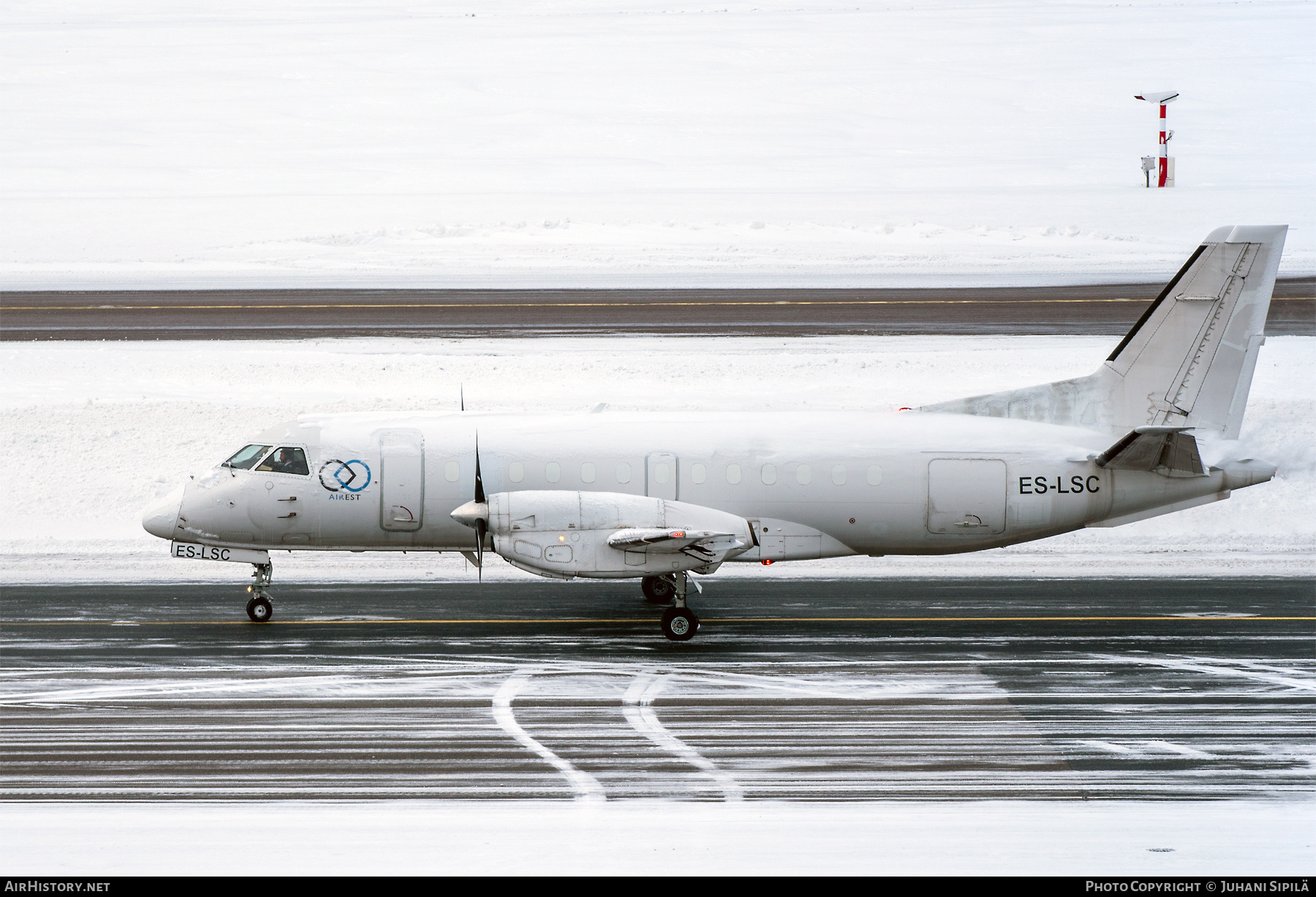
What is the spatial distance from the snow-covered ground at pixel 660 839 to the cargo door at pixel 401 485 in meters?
7.62

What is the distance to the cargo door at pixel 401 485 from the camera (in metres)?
21.5

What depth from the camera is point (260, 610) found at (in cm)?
2228

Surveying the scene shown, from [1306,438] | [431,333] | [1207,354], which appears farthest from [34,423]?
[1306,438]

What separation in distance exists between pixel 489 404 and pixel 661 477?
1111 cm

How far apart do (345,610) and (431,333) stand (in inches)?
562

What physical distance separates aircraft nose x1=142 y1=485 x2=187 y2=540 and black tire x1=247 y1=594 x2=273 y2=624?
165cm

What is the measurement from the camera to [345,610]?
23.2 metres

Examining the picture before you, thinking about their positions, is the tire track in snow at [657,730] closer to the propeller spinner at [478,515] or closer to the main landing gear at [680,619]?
the main landing gear at [680,619]

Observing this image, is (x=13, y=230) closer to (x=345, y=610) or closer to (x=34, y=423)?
(x=34, y=423)

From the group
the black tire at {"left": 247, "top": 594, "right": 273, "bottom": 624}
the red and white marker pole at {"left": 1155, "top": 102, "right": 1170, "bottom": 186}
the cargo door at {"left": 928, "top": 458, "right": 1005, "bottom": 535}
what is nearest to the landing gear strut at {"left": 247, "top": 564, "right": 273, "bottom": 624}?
the black tire at {"left": 247, "top": 594, "right": 273, "bottom": 624}

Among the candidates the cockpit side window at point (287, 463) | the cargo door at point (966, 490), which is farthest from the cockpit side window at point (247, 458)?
the cargo door at point (966, 490)

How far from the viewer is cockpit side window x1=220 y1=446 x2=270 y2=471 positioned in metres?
21.9

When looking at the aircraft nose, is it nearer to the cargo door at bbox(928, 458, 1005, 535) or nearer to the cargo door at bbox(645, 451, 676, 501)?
the cargo door at bbox(645, 451, 676, 501)

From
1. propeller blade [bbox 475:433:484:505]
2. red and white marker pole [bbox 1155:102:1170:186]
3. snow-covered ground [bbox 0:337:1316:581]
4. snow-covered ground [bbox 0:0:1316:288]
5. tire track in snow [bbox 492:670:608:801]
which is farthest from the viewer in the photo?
red and white marker pole [bbox 1155:102:1170:186]
